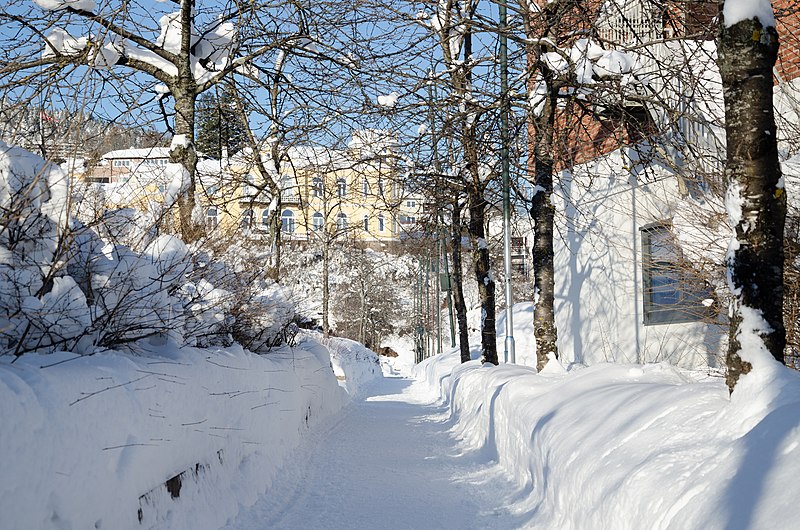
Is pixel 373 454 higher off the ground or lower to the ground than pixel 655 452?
lower

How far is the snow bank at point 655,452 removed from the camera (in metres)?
3.19

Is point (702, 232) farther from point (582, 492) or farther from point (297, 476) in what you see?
point (297, 476)

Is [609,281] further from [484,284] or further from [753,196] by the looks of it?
[753,196]

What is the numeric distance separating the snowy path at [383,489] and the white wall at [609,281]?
5029mm

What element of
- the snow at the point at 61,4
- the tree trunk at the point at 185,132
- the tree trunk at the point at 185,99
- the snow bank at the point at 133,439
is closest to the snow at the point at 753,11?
the snow bank at the point at 133,439

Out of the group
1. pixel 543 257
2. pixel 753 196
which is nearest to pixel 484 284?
pixel 543 257

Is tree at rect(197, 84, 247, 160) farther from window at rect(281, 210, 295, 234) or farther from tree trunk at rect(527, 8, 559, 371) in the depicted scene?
tree trunk at rect(527, 8, 559, 371)

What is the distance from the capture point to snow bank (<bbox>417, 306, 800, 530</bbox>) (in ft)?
10.5

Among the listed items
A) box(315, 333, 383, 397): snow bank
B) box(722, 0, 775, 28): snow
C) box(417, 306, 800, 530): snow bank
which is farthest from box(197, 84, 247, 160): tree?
box(722, 0, 775, 28): snow

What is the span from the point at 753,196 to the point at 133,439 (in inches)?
157

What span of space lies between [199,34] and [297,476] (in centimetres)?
590

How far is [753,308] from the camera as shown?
4.66 m

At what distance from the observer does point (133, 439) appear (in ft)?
15.3

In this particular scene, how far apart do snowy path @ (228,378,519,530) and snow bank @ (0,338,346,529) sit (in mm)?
368
